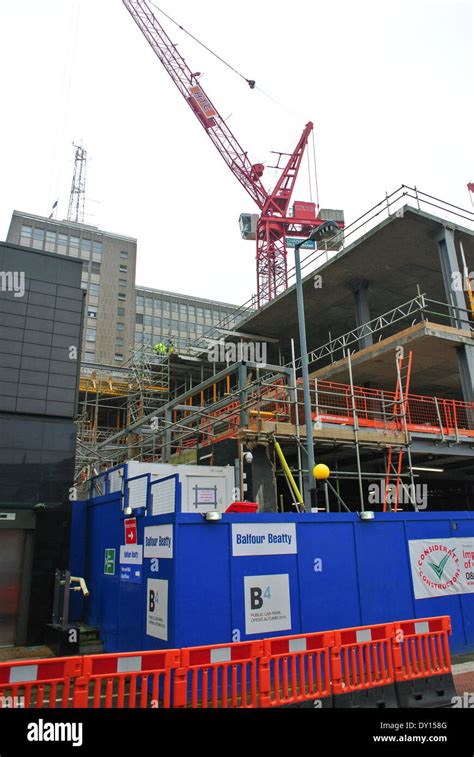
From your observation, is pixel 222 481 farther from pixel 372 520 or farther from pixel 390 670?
pixel 390 670

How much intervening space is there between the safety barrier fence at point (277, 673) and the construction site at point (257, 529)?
0.09 ft

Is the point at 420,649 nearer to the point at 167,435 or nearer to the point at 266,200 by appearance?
the point at 167,435

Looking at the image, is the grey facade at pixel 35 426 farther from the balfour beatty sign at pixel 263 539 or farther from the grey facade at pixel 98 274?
the grey facade at pixel 98 274

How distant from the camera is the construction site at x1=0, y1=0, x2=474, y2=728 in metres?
7.16

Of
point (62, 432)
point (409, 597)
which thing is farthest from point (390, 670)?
point (62, 432)

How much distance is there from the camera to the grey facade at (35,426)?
13422 millimetres

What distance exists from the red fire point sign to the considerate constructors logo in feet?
18.6

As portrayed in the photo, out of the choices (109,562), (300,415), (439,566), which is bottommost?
(439,566)

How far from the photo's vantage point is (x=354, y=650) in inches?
291

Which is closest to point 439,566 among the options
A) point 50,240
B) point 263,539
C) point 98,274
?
point 263,539

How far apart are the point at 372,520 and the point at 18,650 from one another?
28.4 ft

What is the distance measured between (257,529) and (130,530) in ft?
9.37

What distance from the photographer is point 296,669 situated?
7.12 meters

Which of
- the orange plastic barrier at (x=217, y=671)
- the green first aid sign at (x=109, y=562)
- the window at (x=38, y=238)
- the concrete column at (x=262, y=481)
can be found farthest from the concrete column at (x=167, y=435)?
the window at (x=38, y=238)
